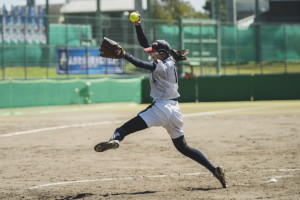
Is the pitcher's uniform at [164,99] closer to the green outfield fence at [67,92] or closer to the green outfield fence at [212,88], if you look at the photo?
the green outfield fence at [67,92]

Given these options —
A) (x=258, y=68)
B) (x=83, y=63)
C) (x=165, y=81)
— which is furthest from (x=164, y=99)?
(x=258, y=68)

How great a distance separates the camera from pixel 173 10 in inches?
2781

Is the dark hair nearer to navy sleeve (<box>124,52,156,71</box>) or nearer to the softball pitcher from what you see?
the softball pitcher

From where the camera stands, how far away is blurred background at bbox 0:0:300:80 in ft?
94.3

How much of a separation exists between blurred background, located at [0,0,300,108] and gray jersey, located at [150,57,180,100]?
18.0 meters

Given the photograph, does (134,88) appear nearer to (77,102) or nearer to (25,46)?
(77,102)

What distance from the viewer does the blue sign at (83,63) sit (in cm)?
3011

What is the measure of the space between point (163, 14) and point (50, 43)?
131ft

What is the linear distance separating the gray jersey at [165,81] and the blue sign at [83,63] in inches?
828

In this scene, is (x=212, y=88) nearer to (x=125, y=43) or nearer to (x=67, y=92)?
(x=125, y=43)

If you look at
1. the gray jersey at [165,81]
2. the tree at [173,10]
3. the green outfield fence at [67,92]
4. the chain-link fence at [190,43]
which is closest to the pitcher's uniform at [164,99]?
the gray jersey at [165,81]

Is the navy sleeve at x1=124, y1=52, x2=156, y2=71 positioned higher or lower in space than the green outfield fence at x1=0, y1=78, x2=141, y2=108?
higher

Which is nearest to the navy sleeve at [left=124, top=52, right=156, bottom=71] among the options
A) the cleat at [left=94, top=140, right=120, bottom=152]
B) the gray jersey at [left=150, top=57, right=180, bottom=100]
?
the gray jersey at [left=150, top=57, right=180, bottom=100]

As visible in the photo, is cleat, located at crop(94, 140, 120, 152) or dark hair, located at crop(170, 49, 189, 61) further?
→ dark hair, located at crop(170, 49, 189, 61)
